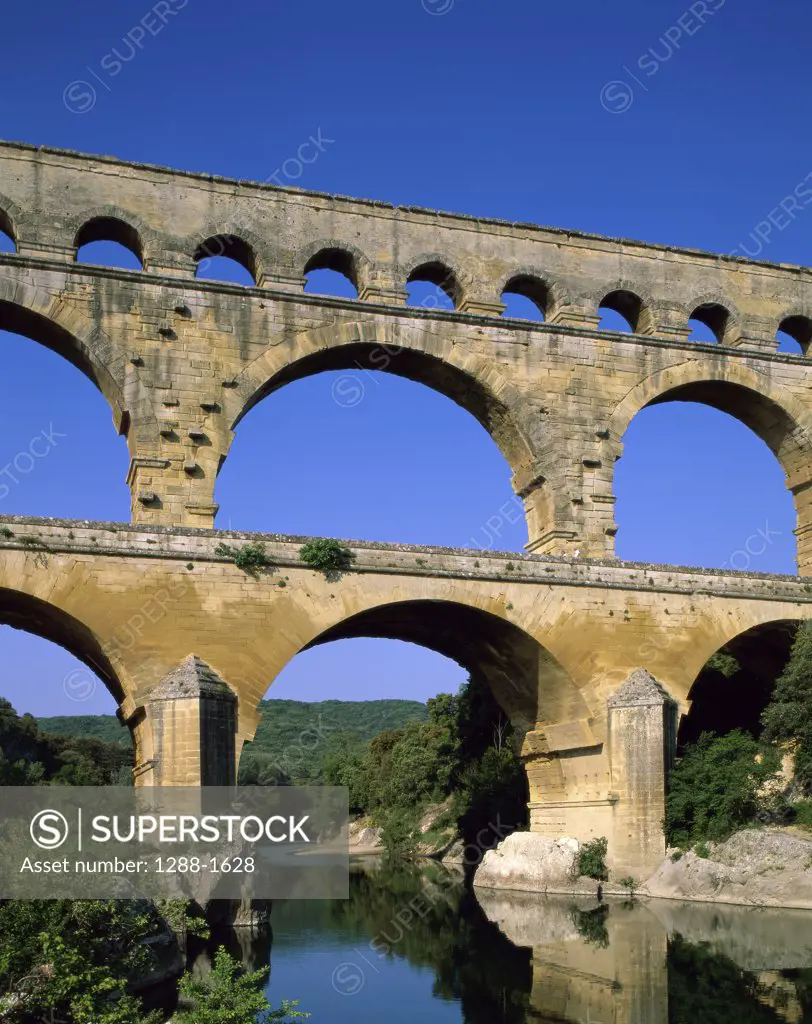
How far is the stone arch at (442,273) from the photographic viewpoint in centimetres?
2369

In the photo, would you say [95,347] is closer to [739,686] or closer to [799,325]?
[799,325]

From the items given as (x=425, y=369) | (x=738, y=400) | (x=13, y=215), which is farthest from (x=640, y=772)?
(x=13, y=215)

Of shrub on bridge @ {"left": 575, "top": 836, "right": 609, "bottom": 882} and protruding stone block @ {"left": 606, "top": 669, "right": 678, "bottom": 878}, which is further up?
protruding stone block @ {"left": 606, "top": 669, "right": 678, "bottom": 878}

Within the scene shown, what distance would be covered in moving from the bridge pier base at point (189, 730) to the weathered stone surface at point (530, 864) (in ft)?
23.5

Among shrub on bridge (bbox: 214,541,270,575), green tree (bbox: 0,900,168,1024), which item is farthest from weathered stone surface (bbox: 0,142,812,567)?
green tree (bbox: 0,900,168,1024)

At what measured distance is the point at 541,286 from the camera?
24828mm

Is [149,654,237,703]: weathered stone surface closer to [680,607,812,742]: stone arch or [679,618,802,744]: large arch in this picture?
[680,607,812,742]: stone arch

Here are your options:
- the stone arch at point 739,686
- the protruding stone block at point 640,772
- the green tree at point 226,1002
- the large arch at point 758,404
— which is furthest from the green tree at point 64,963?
the stone arch at point 739,686

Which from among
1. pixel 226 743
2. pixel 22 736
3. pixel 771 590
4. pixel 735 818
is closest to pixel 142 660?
pixel 226 743

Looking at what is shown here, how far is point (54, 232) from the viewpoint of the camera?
21406 mm

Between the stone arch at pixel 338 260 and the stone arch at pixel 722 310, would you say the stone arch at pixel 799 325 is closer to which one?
the stone arch at pixel 722 310

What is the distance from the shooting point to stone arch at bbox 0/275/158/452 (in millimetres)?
20859

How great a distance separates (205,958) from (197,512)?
735 centimetres

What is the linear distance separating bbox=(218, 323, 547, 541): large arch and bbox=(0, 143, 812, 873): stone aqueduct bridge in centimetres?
5
